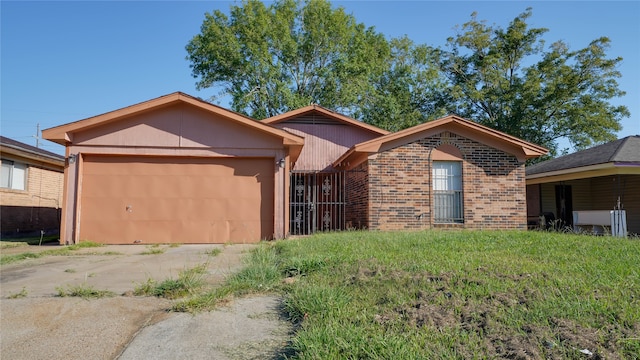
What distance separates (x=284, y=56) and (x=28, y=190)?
18043mm

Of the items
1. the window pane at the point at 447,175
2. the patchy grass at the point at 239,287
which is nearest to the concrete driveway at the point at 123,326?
the patchy grass at the point at 239,287

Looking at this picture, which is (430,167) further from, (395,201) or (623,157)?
(623,157)

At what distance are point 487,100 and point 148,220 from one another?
2565cm

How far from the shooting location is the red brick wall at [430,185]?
12.1 m

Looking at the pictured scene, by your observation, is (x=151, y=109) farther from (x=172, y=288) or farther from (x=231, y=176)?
(x=172, y=288)

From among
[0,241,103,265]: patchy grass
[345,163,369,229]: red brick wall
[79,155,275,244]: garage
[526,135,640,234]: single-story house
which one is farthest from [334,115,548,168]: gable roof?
[0,241,103,265]: patchy grass

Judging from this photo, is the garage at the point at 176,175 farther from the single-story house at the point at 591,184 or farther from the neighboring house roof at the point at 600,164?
the single-story house at the point at 591,184

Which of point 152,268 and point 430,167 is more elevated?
point 430,167

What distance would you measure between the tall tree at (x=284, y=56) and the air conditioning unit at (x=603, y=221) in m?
15.2

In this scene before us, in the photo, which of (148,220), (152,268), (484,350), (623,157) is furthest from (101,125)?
(623,157)

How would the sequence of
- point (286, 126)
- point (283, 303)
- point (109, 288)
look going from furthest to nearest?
point (286, 126)
point (109, 288)
point (283, 303)

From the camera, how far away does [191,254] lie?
8516 millimetres

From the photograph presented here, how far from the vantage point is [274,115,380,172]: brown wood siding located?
15.9 m

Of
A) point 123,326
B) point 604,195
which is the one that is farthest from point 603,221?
point 123,326
